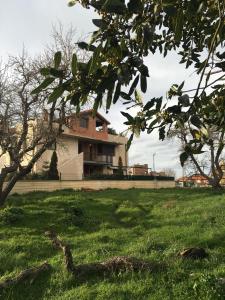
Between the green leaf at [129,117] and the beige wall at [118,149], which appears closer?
the green leaf at [129,117]

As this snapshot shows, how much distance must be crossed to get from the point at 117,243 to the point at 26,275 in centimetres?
328

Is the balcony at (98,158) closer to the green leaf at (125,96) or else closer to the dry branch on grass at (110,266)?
the dry branch on grass at (110,266)

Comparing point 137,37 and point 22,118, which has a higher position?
point 22,118

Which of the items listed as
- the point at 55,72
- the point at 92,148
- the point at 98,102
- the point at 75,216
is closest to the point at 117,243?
the point at 75,216

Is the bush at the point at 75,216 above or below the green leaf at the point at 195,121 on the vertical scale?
below

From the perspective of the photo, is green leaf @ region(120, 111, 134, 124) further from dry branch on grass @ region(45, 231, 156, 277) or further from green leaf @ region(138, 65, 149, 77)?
dry branch on grass @ region(45, 231, 156, 277)

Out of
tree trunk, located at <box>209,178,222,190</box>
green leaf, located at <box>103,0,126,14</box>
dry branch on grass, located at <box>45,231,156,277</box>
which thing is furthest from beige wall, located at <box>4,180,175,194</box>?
green leaf, located at <box>103,0,126,14</box>

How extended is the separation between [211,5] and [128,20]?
79 cm

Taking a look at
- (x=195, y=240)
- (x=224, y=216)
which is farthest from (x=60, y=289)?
(x=224, y=216)

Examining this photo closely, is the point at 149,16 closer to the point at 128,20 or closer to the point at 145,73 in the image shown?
the point at 128,20

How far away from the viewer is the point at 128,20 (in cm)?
321

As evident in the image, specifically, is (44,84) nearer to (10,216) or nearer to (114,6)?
(114,6)

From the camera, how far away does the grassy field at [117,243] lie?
748 cm

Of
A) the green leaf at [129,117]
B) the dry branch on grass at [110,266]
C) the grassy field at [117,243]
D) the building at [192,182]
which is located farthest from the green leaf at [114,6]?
the building at [192,182]
